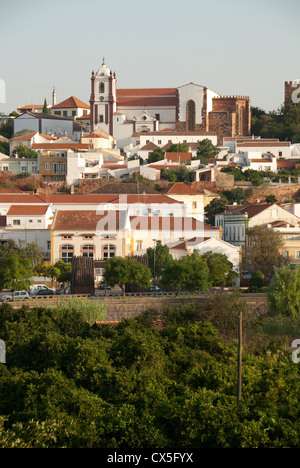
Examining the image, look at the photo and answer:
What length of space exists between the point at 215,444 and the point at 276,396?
3.71m

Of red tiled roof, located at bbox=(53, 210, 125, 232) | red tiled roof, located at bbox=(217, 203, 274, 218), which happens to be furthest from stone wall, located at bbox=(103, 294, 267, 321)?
red tiled roof, located at bbox=(217, 203, 274, 218)

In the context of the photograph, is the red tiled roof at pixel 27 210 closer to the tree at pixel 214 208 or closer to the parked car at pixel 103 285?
the parked car at pixel 103 285

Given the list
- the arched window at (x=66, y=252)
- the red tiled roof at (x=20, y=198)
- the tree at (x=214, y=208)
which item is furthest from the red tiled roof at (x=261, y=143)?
the arched window at (x=66, y=252)

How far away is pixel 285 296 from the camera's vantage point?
119ft

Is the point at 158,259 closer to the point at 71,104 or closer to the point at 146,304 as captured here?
the point at 146,304

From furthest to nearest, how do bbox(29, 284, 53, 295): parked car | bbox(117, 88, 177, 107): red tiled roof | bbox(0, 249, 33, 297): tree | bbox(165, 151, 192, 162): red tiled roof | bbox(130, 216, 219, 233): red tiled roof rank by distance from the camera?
bbox(117, 88, 177, 107): red tiled roof < bbox(165, 151, 192, 162): red tiled roof < bbox(130, 216, 219, 233): red tiled roof < bbox(29, 284, 53, 295): parked car < bbox(0, 249, 33, 297): tree

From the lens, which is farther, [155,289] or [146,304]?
[155,289]

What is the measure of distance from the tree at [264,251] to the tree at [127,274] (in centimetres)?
756

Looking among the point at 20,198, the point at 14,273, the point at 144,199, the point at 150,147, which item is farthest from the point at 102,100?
the point at 14,273

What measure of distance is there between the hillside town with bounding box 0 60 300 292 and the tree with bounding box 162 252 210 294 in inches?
193

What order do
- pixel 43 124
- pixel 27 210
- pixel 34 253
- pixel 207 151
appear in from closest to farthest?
pixel 34 253 → pixel 27 210 → pixel 207 151 → pixel 43 124

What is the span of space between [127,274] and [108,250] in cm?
734

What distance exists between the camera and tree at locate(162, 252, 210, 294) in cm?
3931

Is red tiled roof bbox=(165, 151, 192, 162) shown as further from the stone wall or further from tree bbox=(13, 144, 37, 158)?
the stone wall
